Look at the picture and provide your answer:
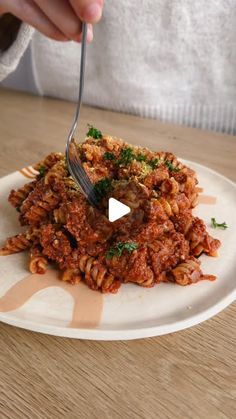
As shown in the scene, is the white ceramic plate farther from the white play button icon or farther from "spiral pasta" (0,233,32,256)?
the white play button icon

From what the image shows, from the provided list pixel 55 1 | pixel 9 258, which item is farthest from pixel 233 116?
pixel 9 258

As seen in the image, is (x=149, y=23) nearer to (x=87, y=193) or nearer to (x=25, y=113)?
(x=25, y=113)

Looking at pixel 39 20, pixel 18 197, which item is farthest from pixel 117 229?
pixel 39 20

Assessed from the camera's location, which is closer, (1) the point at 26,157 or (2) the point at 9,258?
(2) the point at 9,258

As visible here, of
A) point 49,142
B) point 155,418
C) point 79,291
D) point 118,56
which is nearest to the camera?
point 155,418

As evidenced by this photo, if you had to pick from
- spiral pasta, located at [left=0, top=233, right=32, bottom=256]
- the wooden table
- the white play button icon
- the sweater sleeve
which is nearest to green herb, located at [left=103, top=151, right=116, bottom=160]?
the white play button icon
